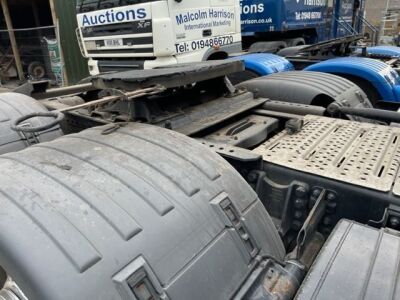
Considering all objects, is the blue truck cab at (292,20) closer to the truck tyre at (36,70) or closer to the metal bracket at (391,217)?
the truck tyre at (36,70)

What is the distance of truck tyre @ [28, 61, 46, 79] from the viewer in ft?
39.8

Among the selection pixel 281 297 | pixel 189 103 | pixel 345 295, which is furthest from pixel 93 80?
pixel 345 295

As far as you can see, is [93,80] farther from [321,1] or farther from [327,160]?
[321,1]

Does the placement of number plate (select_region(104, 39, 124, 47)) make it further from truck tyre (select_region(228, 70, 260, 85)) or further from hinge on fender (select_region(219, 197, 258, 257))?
hinge on fender (select_region(219, 197, 258, 257))

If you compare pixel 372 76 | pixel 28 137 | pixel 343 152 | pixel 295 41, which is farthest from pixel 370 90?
pixel 295 41

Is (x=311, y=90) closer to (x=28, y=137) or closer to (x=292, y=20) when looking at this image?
(x=28, y=137)

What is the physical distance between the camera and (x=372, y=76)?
136 inches

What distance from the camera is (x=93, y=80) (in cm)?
200

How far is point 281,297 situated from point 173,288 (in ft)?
1.22

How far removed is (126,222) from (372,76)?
3.24 metres

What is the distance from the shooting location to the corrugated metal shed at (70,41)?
10906 mm

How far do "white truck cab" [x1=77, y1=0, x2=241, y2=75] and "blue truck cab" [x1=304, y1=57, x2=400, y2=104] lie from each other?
2.99m

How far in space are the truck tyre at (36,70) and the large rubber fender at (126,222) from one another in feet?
39.8

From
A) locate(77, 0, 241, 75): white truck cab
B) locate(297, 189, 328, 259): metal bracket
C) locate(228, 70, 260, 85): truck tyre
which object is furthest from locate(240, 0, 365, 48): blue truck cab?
locate(297, 189, 328, 259): metal bracket
